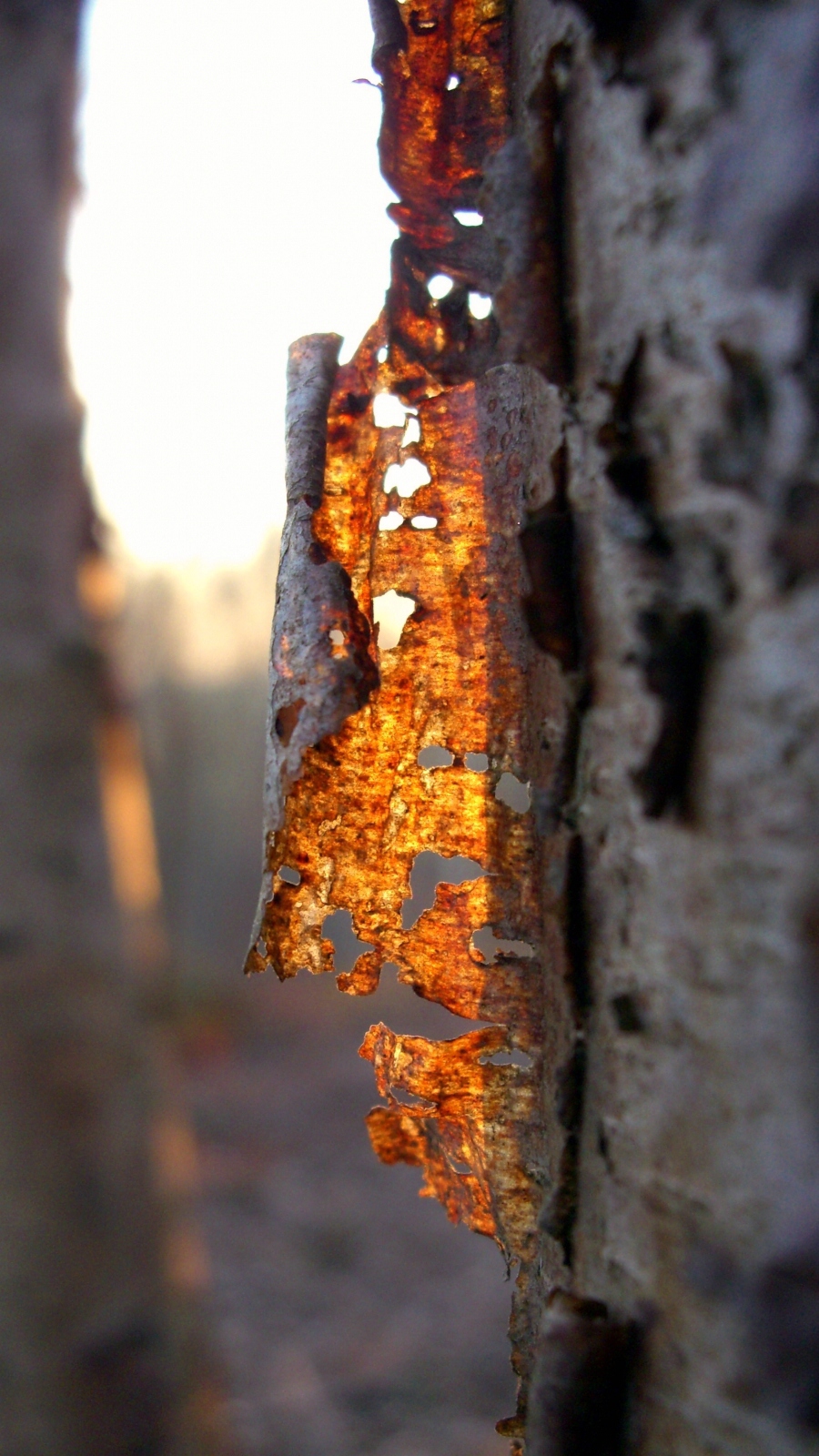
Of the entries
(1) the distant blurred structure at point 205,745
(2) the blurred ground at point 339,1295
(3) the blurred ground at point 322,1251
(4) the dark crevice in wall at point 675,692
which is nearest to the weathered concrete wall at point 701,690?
(4) the dark crevice in wall at point 675,692

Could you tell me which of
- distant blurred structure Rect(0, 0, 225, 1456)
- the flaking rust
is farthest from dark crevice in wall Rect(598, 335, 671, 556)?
distant blurred structure Rect(0, 0, 225, 1456)

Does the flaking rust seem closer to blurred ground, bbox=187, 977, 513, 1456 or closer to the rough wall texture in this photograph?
the rough wall texture

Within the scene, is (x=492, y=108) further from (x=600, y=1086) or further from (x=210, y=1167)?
(x=210, y=1167)

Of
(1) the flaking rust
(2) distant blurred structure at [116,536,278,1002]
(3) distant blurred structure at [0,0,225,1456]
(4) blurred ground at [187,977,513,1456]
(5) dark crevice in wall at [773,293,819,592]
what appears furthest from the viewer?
(2) distant blurred structure at [116,536,278,1002]

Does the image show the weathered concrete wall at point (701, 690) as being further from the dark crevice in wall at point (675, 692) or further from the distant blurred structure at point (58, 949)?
the distant blurred structure at point (58, 949)

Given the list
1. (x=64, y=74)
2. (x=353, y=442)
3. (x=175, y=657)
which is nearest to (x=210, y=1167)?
(x=64, y=74)

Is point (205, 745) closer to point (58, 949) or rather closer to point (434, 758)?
point (434, 758)

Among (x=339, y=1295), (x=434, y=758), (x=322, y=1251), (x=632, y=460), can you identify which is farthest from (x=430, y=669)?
(x=434, y=758)
